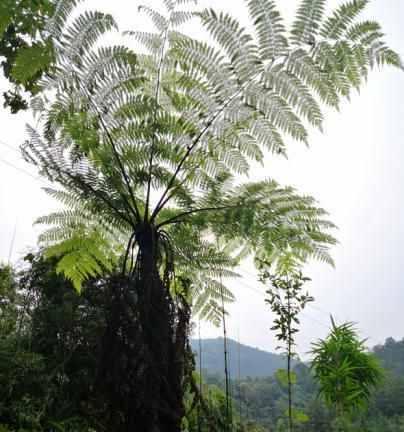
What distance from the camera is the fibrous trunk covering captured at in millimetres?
958

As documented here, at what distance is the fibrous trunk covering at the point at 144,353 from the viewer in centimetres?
96

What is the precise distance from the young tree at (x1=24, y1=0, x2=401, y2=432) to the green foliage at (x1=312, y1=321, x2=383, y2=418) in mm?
1544

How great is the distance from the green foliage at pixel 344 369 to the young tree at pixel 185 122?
5.07 ft

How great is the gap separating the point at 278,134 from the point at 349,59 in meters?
0.35

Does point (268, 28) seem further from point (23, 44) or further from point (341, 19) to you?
point (23, 44)

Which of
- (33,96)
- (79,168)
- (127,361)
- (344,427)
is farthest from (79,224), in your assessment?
(344,427)

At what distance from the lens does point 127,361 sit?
99cm

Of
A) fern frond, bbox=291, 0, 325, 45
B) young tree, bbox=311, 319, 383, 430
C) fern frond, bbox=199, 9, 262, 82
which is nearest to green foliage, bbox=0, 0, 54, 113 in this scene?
fern frond, bbox=199, 9, 262, 82

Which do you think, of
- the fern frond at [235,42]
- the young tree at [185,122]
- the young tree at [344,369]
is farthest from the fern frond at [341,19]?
the young tree at [344,369]

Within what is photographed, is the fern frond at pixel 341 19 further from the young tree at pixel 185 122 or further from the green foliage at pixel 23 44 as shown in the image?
the green foliage at pixel 23 44

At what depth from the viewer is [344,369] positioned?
8.68ft

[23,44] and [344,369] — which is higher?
[23,44]

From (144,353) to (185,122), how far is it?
868mm

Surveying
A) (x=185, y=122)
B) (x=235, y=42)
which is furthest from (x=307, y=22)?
(x=185, y=122)
